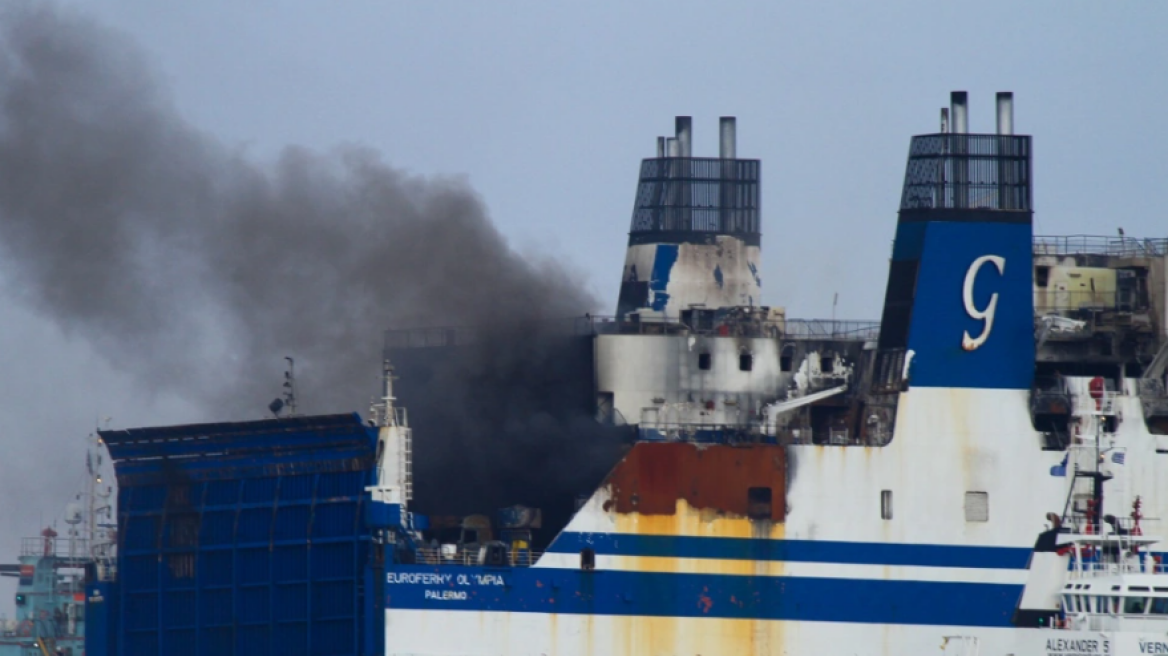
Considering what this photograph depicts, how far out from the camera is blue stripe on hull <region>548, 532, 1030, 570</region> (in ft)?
187

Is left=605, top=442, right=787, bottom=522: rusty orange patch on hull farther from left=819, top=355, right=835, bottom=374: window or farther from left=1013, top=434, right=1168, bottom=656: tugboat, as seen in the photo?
left=1013, top=434, right=1168, bottom=656: tugboat

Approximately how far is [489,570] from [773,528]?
6.15 meters

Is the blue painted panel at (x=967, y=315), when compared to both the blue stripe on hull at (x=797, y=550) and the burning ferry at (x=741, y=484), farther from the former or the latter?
the blue stripe on hull at (x=797, y=550)

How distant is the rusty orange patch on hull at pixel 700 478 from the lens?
5731cm

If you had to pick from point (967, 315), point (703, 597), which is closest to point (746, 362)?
point (967, 315)

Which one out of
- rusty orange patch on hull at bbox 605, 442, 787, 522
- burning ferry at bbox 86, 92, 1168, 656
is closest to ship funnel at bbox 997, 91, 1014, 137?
burning ferry at bbox 86, 92, 1168, 656

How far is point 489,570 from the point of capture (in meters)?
56.6

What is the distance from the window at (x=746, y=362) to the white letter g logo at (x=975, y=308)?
4771mm

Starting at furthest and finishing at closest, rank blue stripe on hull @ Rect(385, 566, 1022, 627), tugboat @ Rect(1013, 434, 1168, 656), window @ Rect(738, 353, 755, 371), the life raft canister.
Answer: window @ Rect(738, 353, 755, 371) < the life raft canister < blue stripe on hull @ Rect(385, 566, 1022, 627) < tugboat @ Rect(1013, 434, 1168, 656)

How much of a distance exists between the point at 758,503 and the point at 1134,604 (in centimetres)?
837

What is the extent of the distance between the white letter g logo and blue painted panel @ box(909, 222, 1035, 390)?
0.08 m

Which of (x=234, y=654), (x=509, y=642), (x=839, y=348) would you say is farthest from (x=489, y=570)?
(x=839, y=348)

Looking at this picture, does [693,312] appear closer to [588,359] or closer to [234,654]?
[588,359]

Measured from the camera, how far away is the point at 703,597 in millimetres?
57156
